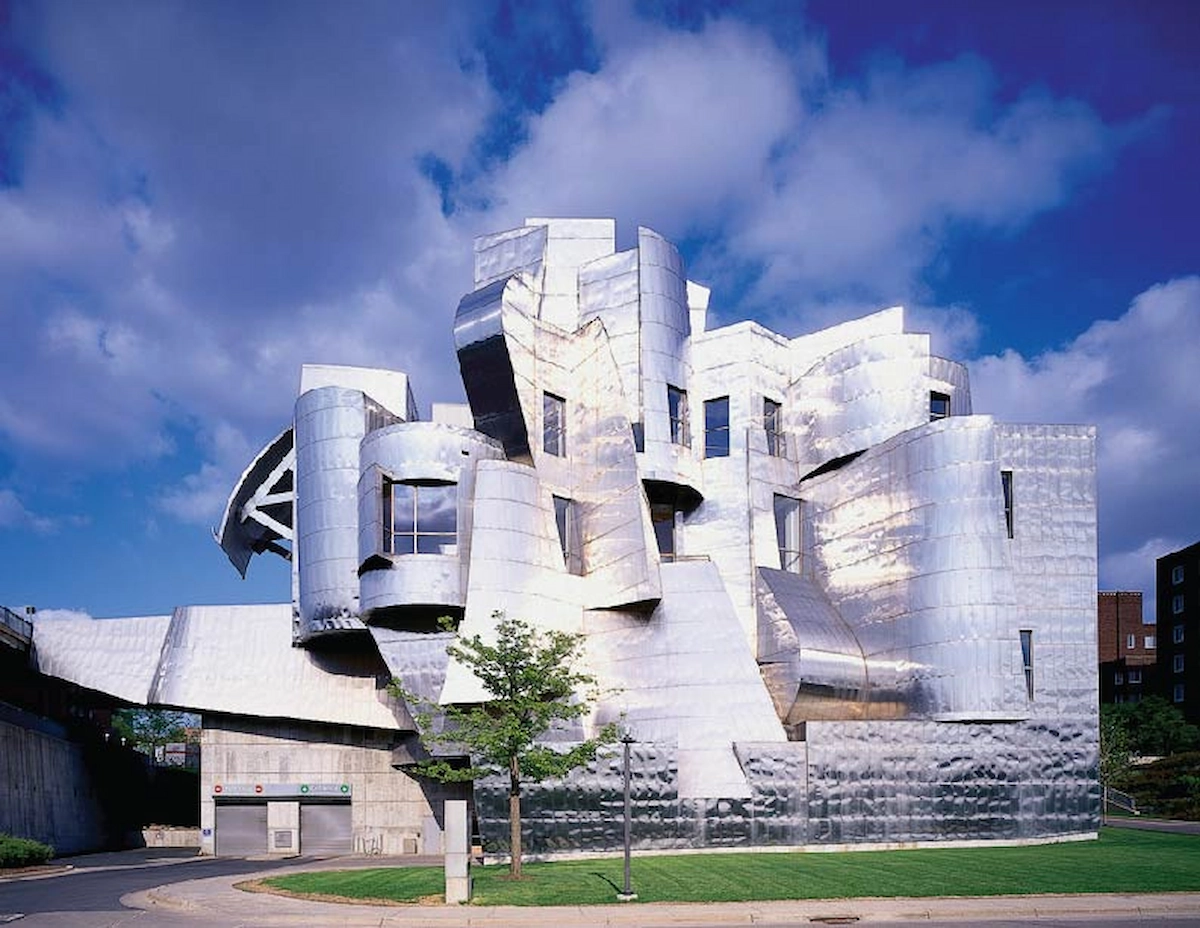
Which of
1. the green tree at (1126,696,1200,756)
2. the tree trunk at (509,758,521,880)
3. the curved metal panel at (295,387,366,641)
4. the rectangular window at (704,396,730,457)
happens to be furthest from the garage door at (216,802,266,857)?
the green tree at (1126,696,1200,756)

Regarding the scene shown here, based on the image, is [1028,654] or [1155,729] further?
[1155,729]

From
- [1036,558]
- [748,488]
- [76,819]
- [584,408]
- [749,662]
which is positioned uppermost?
[584,408]

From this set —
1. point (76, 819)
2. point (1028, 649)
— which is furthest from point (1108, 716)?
point (76, 819)

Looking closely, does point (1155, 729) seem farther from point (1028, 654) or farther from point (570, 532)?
point (570, 532)

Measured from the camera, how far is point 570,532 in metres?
50.9

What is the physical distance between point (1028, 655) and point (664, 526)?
15931 millimetres

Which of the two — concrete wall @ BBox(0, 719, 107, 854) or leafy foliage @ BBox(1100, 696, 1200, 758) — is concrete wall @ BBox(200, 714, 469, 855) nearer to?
concrete wall @ BBox(0, 719, 107, 854)

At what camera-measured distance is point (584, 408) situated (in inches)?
2046

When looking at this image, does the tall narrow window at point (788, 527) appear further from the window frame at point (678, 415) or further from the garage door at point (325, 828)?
the garage door at point (325, 828)

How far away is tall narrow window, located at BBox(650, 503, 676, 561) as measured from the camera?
54.2 m

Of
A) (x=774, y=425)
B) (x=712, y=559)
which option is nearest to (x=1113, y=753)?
(x=774, y=425)

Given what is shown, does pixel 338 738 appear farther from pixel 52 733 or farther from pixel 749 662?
pixel 749 662

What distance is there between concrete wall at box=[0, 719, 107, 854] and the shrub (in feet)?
16.0

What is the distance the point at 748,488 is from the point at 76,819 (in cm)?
3619
